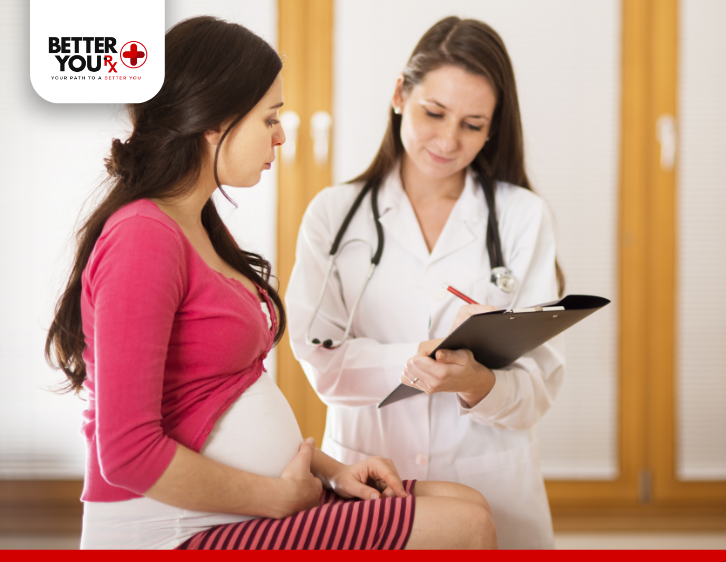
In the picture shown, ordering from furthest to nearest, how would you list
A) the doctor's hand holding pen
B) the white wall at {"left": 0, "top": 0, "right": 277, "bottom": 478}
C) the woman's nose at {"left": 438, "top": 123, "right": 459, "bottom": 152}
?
the white wall at {"left": 0, "top": 0, "right": 277, "bottom": 478}
the woman's nose at {"left": 438, "top": 123, "right": 459, "bottom": 152}
the doctor's hand holding pen

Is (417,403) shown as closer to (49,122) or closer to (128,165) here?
(128,165)

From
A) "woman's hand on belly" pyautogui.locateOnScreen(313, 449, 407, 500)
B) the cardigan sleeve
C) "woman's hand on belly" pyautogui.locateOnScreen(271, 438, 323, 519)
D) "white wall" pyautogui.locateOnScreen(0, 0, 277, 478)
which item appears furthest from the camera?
"white wall" pyautogui.locateOnScreen(0, 0, 277, 478)

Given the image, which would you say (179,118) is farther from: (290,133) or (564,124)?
(564,124)

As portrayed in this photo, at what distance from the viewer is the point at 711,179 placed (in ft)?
6.72

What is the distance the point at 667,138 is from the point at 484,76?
1.13m

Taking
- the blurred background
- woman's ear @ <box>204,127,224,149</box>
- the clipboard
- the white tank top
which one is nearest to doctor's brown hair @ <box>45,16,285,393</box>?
woman's ear @ <box>204,127,224,149</box>

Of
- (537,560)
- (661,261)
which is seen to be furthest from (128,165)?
(661,261)

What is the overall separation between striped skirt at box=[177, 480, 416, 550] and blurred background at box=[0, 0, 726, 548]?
1.25 meters

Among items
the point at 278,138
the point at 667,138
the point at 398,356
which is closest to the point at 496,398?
the point at 398,356

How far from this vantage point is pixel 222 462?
2.63ft

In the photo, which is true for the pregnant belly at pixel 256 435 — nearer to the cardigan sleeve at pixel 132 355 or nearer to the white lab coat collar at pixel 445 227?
the cardigan sleeve at pixel 132 355

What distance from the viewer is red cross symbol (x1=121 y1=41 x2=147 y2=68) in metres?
0.98

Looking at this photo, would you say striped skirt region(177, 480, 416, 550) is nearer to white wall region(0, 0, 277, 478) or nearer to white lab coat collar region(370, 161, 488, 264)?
white lab coat collar region(370, 161, 488, 264)

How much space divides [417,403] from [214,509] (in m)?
0.59
